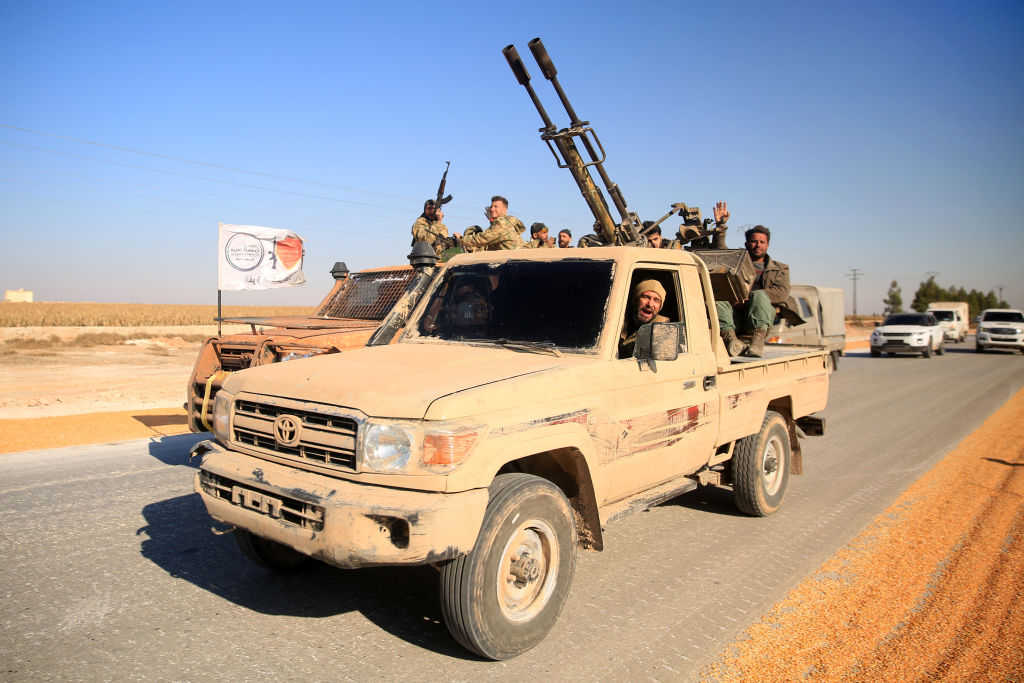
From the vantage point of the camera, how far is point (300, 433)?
3184 mm

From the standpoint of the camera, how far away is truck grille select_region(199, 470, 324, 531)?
2898mm

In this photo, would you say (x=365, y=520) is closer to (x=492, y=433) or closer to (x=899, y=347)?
(x=492, y=433)

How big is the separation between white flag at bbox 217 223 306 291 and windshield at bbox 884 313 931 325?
24760 mm

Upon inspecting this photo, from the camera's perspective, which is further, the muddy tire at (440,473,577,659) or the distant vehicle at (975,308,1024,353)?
the distant vehicle at (975,308,1024,353)

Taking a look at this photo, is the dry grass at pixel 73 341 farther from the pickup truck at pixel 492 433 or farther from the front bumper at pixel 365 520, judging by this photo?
the front bumper at pixel 365 520

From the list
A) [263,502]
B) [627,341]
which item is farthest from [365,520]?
[627,341]

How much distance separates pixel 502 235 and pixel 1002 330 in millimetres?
29542

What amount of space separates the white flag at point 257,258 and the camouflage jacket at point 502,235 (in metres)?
3.97

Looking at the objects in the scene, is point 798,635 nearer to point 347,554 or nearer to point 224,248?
point 347,554

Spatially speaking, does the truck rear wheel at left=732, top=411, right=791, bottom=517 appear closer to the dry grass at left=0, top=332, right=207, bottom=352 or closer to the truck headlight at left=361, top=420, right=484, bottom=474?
the truck headlight at left=361, top=420, right=484, bottom=474

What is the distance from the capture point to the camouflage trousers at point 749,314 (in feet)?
20.9

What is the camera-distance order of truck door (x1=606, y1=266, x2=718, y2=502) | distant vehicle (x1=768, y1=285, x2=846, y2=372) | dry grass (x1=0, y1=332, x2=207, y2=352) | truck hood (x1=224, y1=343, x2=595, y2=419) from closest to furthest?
truck hood (x1=224, y1=343, x2=595, y2=419)
truck door (x1=606, y1=266, x2=718, y2=502)
distant vehicle (x1=768, y1=285, x2=846, y2=372)
dry grass (x1=0, y1=332, x2=207, y2=352)

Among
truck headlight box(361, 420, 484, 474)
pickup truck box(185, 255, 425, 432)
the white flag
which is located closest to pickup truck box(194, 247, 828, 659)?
truck headlight box(361, 420, 484, 474)

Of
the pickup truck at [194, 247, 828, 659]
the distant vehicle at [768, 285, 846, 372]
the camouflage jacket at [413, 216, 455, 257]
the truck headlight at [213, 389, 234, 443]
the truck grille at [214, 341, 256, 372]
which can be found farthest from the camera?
the distant vehicle at [768, 285, 846, 372]
